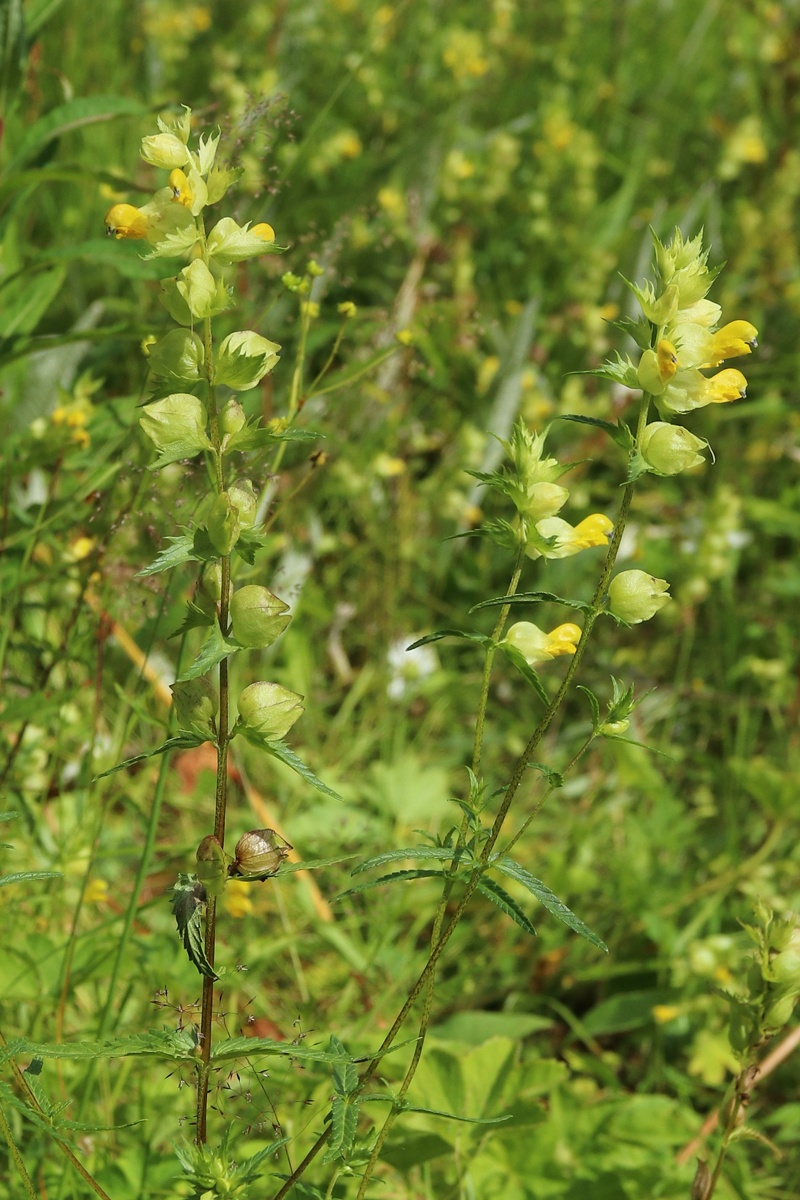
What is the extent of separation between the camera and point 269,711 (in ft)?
2.36

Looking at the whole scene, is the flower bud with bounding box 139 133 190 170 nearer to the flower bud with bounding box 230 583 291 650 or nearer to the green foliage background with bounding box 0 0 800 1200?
the flower bud with bounding box 230 583 291 650

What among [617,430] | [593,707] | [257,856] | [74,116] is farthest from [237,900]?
[74,116]

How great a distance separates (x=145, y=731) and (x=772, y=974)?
3.58 feet

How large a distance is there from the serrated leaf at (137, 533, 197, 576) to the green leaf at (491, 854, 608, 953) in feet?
0.90

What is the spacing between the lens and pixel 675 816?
170 centimetres

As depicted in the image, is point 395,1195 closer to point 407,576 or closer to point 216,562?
point 216,562

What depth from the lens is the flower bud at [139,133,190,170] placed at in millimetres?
659

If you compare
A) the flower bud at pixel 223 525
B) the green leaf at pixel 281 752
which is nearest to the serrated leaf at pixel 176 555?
the flower bud at pixel 223 525

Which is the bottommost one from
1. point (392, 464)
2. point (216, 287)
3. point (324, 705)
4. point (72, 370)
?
point (324, 705)

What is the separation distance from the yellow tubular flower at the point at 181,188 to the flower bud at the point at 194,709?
0.29 meters

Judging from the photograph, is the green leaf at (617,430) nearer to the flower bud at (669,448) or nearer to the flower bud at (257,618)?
the flower bud at (669,448)

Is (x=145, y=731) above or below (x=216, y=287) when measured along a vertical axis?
below

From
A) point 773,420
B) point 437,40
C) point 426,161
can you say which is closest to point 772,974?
point 773,420

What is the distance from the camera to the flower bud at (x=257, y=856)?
2.39 feet
